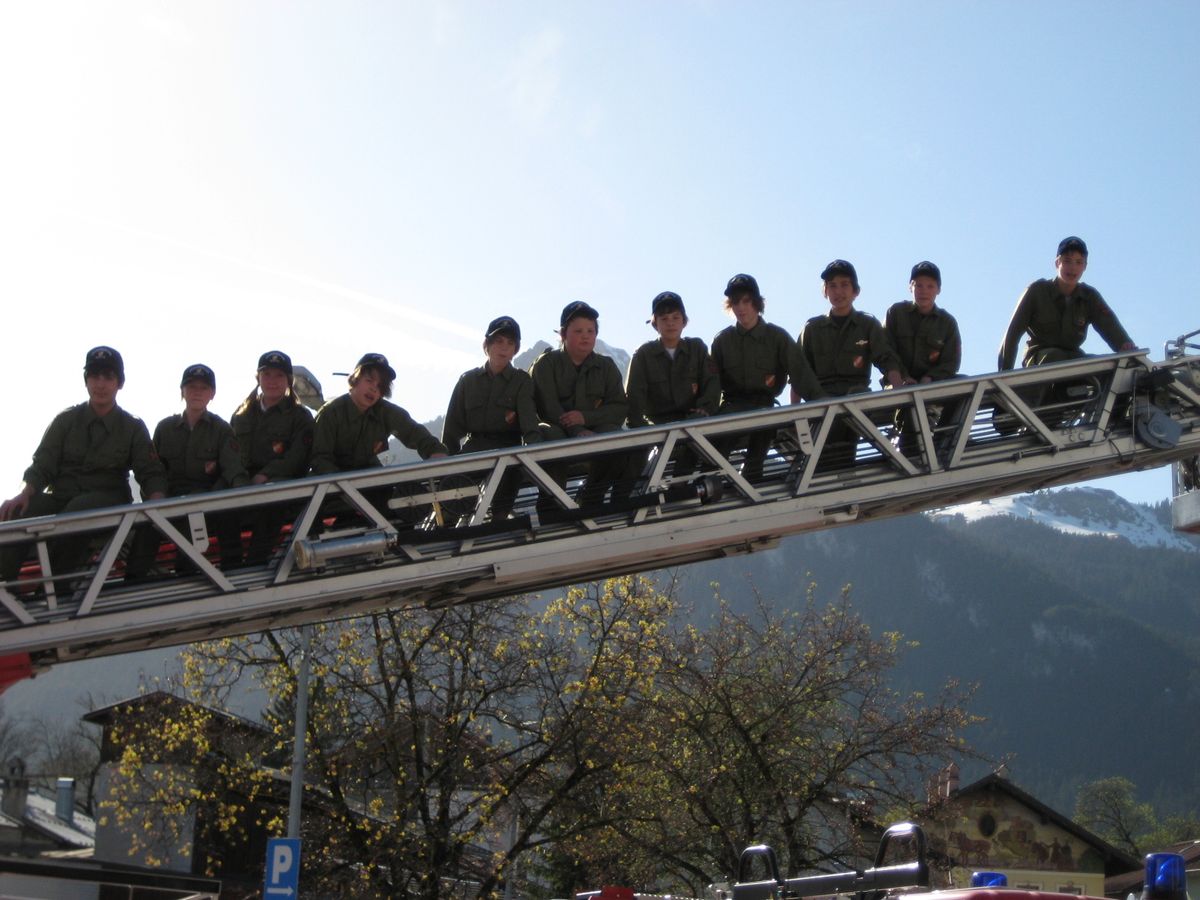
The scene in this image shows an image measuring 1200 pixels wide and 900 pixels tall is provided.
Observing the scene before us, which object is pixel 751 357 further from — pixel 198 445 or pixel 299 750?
pixel 299 750

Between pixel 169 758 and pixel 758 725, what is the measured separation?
929 centimetres

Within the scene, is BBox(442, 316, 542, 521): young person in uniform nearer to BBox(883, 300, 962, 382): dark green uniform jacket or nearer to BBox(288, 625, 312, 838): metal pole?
BBox(883, 300, 962, 382): dark green uniform jacket

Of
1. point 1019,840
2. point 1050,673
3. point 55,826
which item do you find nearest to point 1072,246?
point 1019,840

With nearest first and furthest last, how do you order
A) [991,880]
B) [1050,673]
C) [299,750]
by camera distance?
1. [991,880]
2. [299,750]
3. [1050,673]

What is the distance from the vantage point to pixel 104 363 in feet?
26.4

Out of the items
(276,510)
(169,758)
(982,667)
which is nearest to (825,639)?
(169,758)

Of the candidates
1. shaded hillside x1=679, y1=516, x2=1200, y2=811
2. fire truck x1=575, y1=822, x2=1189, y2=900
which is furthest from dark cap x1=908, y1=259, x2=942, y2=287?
shaded hillside x1=679, y1=516, x2=1200, y2=811

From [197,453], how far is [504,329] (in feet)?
6.65

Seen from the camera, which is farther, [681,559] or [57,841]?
[57,841]

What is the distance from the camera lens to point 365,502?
7.45 metres

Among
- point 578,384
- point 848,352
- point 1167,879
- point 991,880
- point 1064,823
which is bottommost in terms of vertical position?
point 1064,823

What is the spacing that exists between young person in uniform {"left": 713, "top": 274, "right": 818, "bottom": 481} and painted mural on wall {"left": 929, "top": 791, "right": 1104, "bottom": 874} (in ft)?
91.8

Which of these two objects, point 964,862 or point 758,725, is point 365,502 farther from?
point 964,862

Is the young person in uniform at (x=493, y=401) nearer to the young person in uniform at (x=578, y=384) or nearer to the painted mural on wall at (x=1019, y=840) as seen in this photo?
Answer: the young person in uniform at (x=578, y=384)
